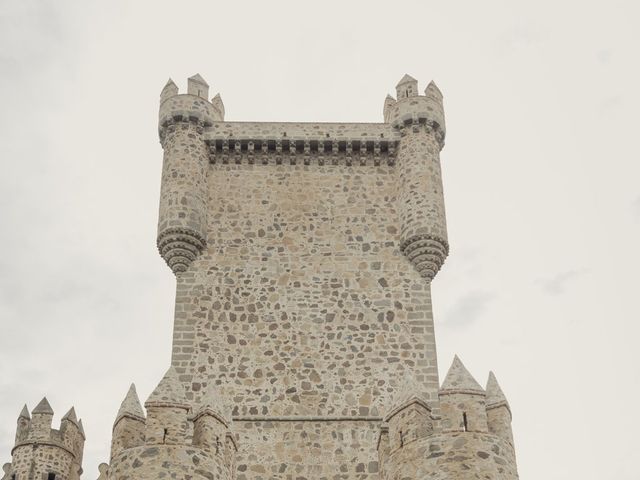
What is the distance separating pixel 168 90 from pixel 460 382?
490 inches

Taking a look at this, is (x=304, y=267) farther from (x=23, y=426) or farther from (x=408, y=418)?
(x=23, y=426)

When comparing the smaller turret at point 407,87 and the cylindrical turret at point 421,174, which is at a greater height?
the smaller turret at point 407,87

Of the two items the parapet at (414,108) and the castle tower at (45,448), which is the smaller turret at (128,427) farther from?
the castle tower at (45,448)

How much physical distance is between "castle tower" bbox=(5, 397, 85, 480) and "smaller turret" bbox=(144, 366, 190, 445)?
1188cm

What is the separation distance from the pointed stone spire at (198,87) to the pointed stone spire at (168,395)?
34.6 ft

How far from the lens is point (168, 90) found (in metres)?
23.9

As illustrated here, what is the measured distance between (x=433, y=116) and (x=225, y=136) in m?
5.06

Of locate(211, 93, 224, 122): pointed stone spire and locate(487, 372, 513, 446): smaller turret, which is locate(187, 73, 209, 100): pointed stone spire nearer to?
locate(211, 93, 224, 122): pointed stone spire

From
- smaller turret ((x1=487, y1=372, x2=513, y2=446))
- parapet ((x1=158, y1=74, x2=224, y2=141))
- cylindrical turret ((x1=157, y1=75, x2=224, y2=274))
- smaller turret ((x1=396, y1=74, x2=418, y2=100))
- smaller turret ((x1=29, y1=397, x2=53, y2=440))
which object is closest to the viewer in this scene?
smaller turret ((x1=487, y1=372, x2=513, y2=446))

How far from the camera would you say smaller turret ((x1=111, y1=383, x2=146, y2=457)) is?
14.6 metres

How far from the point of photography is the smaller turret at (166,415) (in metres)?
14.1

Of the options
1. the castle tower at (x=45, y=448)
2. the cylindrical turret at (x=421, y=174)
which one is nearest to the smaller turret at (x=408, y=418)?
the cylindrical turret at (x=421, y=174)

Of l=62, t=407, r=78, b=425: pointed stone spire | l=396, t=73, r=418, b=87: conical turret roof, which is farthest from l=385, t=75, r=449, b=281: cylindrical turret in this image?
l=62, t=407, r=78, b=425: pointed stone spire

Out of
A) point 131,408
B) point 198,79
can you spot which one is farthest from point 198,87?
point 131,408
